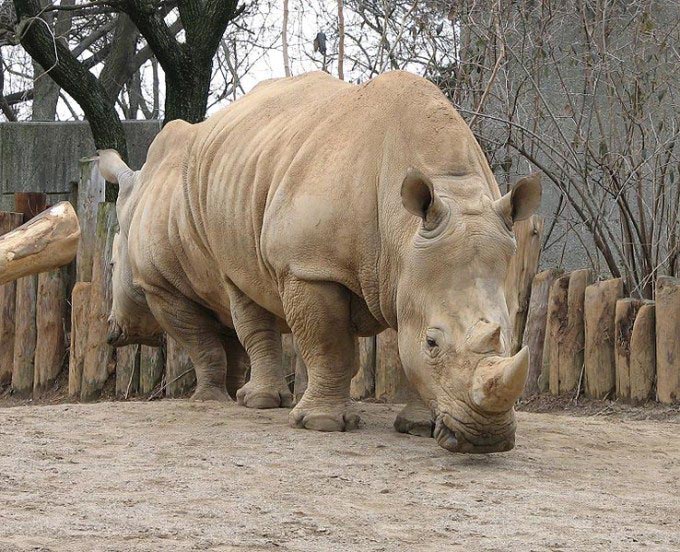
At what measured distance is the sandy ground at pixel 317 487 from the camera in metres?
4.00

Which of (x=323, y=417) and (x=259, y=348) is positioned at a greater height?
(x=259, y=348)

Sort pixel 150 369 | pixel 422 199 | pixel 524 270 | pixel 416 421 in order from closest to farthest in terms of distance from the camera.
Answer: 1. pixel 422 199
2. pixel 416 421
3. pixel 524 270
4. pixel 150 369

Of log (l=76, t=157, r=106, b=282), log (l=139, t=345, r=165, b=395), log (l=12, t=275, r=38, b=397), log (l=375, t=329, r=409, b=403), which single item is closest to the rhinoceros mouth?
log (l=375, t=329, r=409, b=403)

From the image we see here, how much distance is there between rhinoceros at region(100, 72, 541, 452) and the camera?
5137mm

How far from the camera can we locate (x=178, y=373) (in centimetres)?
901

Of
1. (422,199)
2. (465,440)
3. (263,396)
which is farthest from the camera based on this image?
Answer: (263,396)

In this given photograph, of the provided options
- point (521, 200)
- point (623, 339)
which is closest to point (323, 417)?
point (521, 200)

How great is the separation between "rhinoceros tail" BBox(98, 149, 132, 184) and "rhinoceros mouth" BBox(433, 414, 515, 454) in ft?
14.0

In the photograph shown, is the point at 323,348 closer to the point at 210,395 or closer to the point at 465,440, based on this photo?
the point at 465,440

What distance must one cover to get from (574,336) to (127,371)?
3.14m

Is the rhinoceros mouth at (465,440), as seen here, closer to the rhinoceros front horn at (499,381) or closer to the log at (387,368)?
the rhinoceros front horn at (499,381)

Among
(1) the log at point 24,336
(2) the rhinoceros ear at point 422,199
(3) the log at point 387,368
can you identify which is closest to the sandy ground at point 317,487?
→ (2) the rhinoceros ear at point 422,199

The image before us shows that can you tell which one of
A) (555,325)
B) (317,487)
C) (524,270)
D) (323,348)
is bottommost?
(317,487)

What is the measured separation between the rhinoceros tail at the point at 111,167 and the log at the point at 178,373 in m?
1.12
